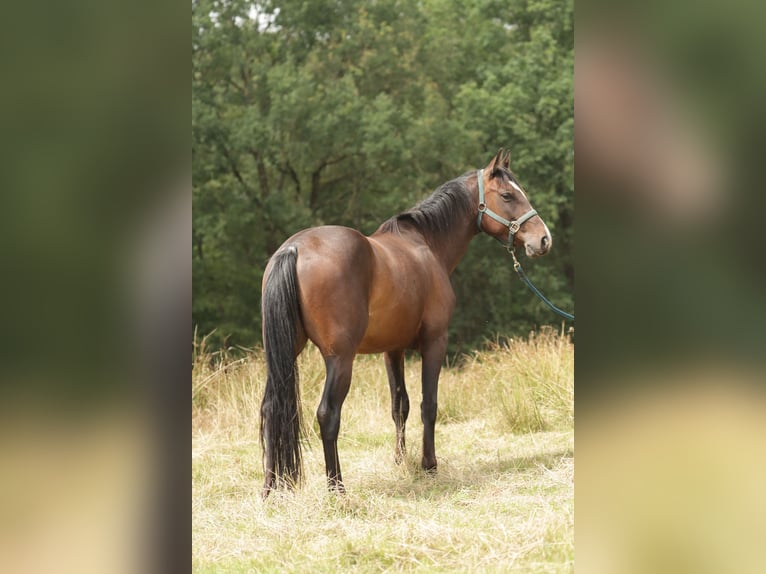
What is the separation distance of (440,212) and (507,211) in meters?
0.47

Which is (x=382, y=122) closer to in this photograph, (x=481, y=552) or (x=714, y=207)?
(x=481, y=552)

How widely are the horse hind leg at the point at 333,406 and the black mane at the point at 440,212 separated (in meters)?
1.33

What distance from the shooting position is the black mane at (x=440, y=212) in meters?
5.46

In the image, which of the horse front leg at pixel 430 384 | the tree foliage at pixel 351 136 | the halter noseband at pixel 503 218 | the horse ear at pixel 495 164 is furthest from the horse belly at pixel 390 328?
the tree foliage at pixel 351 136

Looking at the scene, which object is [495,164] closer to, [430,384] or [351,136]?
[430,384]

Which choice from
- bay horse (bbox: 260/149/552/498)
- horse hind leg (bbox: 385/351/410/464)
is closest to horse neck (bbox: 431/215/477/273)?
bay horse (bbox: 260/149/552/498)

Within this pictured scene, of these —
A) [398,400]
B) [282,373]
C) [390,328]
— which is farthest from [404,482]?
[282,373]

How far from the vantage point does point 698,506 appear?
1015 millimetres

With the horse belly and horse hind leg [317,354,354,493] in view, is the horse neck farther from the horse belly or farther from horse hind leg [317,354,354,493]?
horse hind leg [317,354,354,493]

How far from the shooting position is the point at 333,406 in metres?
4.39

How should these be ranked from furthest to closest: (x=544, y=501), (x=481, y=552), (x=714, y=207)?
(x=544, y=501)
(x=481, y=552)
(x=714, y=207)

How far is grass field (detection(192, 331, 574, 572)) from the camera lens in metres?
3.20

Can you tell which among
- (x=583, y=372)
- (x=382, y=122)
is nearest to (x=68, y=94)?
(x=583, y=372)

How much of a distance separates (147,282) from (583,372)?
0.59 m
